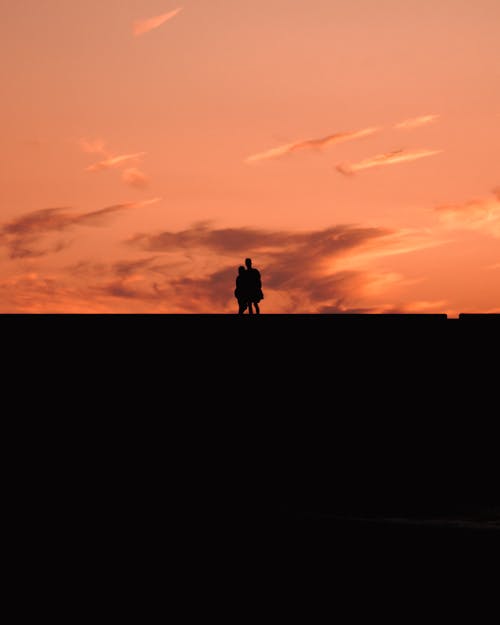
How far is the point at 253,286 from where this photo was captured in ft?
81.0

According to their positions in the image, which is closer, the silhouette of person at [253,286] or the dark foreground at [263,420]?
the dark foreground at [263,420]

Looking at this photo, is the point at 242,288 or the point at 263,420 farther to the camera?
the point at 263,420

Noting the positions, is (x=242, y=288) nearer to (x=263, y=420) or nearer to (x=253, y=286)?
(x=253, y=286)

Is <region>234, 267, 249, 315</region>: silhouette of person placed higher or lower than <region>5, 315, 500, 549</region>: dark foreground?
higher

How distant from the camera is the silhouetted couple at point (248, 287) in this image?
24.6 meters

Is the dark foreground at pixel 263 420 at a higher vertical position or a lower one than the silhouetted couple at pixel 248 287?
lower

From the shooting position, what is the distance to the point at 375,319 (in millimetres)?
25625

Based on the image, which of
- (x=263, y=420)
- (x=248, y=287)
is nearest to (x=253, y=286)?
(x=248, y=287)

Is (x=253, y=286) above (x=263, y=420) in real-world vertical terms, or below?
above

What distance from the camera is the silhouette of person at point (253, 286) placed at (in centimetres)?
2466

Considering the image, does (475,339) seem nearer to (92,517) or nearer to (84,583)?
(92,517)

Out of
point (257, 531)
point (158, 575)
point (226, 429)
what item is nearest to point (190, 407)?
point (226, 429)

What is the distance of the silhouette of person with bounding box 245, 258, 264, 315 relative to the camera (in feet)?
80.9

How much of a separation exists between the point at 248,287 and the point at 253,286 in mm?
118
